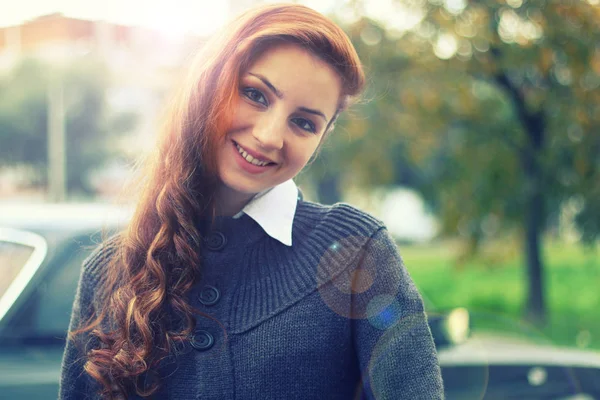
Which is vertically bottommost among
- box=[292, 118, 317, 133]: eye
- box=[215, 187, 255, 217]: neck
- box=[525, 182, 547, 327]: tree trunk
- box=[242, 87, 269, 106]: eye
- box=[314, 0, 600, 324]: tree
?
box=[215, 187, 255, 217]: neck

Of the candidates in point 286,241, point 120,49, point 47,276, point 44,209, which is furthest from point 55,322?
point 120,49

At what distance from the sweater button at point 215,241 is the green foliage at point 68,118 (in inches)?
884

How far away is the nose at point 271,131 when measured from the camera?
1.39m

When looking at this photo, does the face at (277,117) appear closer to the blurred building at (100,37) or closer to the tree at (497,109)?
the tree at (497,109)

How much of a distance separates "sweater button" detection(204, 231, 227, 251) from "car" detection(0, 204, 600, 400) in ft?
3.12

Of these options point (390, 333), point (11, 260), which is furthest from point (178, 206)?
point (11, 260)

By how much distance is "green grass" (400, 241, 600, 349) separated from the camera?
6.14 m

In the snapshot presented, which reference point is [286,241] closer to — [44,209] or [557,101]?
[44,209]

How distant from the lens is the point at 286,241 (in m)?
1.49

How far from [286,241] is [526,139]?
20.4 feet

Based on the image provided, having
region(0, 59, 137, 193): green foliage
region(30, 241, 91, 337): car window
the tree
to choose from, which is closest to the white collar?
region(30, 241, 91, 337): car window

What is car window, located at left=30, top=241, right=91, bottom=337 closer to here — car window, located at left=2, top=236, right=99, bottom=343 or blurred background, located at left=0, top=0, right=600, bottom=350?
car window, located at left=2, top=236, right=99, bottom=343

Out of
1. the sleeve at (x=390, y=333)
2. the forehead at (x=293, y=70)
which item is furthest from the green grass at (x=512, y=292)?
the forehead at (x=293, y=70)

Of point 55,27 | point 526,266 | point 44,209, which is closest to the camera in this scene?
point 44,209
